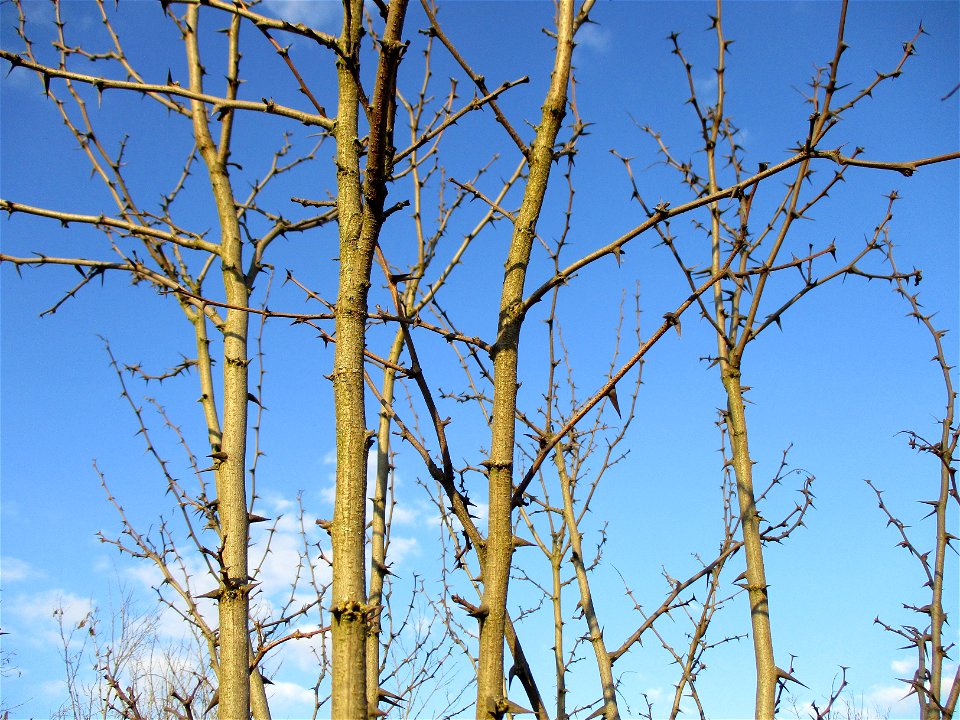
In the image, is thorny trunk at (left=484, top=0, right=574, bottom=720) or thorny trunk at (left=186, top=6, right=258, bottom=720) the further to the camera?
thorny trunk at (left=186, top=6, right=258, bottom=720)

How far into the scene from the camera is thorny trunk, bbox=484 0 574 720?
1.82 m

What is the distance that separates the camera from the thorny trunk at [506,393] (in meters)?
1.82

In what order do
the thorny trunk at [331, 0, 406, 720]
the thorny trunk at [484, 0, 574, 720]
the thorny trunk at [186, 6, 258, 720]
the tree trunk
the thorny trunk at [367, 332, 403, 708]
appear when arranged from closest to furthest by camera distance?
the thorny trunk at [331, 0, 406, 720] → the thorny trunk at [484, 0, 574, 720] → the tree trunk → the thorny trunk at [186, 6, 258, 720] → the thorny trunk at [367, 332, 403, 708]

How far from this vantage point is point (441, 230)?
5.19m

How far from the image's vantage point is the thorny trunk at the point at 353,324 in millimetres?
1604

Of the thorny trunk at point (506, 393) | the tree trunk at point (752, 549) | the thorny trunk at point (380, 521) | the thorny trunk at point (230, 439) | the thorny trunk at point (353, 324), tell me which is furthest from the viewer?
the thorny trunk at point (380, 521)

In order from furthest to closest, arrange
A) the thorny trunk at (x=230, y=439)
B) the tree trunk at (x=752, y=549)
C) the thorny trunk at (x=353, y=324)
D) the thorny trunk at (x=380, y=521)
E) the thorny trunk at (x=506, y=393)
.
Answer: the thorny trunk at (x=380, y=521) → the thorny trunk at (x=230, y=439) → the tree trunk at (x=752, y=549) → the thorny trunk at (x=506, y=393) → the thorny trunk at (x=353, y=324)

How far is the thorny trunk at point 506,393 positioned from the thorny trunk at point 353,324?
1.00 feet

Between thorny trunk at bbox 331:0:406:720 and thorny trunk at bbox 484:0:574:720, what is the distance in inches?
12.0

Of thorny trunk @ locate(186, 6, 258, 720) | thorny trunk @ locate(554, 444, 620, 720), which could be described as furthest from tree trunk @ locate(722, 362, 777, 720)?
thorny trunk @ locate(186, 6, 258, 720)

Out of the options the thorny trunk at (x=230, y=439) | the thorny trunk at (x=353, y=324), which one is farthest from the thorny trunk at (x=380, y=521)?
the thorny trunk at (x=353, y=324)

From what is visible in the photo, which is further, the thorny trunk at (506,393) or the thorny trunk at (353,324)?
the thorny trunk at (506,393)

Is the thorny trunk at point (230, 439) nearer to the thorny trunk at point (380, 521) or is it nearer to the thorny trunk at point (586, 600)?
the thorny trunk at point (380, 521)

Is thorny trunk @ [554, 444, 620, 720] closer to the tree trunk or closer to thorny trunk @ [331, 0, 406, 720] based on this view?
the tree trunk
